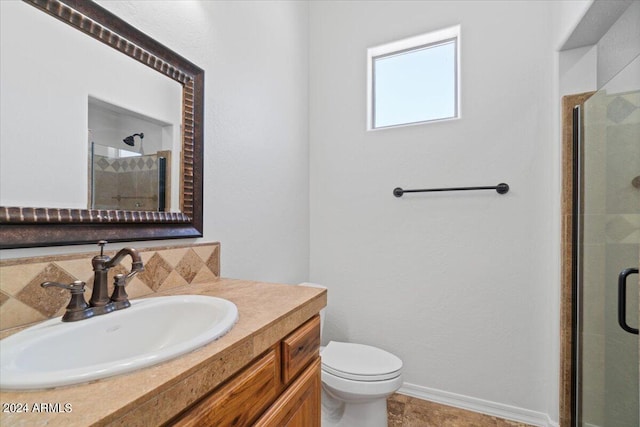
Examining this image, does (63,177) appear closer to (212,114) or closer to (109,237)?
(109,237)

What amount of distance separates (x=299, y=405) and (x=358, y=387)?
0.64 m

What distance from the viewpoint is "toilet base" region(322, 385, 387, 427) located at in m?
1.53

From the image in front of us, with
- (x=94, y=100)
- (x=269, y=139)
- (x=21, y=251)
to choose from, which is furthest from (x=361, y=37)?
(x=21, y=251)

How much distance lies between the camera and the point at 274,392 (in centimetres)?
80

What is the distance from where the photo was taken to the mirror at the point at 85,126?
0.76 m

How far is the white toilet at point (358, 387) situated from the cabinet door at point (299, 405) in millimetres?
439

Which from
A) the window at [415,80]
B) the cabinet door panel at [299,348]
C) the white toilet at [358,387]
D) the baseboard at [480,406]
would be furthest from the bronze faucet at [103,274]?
the baseboard at [480,406]

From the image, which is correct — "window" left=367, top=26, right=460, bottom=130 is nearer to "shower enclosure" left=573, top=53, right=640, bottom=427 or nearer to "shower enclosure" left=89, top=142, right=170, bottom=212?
"shower enclosure" left=573, top=53, right=640, bottom=427

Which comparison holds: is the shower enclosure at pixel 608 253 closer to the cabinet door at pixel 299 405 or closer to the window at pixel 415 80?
the window at pixel 415 80

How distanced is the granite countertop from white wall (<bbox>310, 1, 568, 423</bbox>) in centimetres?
137

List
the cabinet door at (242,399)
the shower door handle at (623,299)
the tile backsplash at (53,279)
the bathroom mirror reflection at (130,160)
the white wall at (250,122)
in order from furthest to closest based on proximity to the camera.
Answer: the white wall at (250,122), the shower door handle at (623,299), the bathroom mirror reflection at (130,160), the tile backsplash at (53,279), the cabinet door at (242,399)

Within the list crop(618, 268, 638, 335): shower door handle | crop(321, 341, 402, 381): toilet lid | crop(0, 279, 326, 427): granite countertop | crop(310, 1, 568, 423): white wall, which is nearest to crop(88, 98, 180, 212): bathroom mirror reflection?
crop(0, 279, 326, 427): granite countertop

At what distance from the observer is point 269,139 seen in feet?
5.90

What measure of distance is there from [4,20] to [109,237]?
1.94 ft
